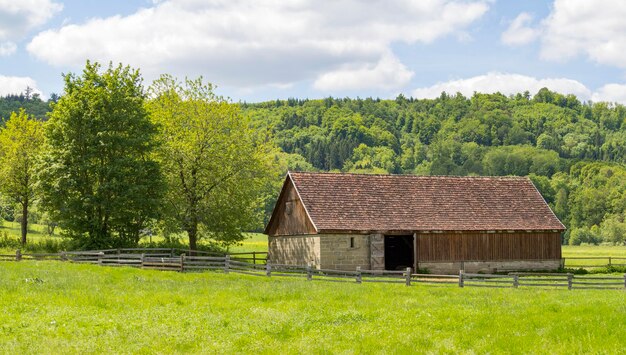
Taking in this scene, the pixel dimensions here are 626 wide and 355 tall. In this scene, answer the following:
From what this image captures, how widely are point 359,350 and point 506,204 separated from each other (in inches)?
1383

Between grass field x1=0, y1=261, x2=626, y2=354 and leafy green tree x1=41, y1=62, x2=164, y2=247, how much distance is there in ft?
58.1

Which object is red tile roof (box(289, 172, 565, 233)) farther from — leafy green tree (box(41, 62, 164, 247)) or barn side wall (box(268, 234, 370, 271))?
leafy green tree (box(41, 62, 164, 247))

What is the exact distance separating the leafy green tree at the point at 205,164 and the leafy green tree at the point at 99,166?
3339 mm

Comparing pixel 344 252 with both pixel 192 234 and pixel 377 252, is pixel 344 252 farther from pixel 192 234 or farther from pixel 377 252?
pixel 192 234

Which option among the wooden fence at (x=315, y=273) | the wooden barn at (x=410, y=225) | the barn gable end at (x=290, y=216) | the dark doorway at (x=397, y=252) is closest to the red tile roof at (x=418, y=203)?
the wooden barn at (x=410, y=225)

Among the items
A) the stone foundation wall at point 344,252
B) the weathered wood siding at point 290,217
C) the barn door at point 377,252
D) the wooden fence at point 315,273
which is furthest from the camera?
the weathered wood siding at point 290,217

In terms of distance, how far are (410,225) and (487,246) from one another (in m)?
5.66

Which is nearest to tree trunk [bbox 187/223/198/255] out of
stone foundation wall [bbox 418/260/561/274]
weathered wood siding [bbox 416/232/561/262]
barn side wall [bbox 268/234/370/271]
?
barn side wall [bbox 268/234/370/271]

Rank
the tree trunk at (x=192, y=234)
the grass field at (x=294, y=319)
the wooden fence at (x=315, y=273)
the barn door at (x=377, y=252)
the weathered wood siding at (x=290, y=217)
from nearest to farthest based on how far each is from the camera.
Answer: the grass field at (x=294, y=319), the wooden fence at (x=315, y=273), the barn door at (x=377, y=252), the weathered wood siding at (x=290, y=217), the tree trunk at (x=192, y=234)

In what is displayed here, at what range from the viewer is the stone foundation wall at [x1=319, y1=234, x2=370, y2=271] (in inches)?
1746

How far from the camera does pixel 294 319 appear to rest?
71.8 ft

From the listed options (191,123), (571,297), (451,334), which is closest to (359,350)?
(451,334)

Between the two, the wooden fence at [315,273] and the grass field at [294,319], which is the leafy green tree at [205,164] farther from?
the grass field at [294,319]

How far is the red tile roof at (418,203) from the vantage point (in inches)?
1812
